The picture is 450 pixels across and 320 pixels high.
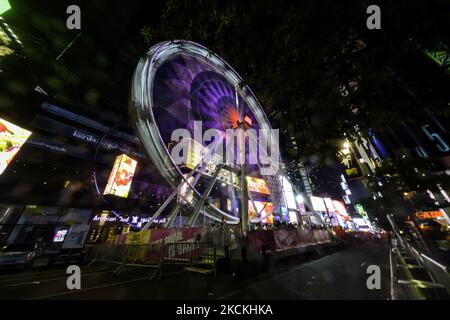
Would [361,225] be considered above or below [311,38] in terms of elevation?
above

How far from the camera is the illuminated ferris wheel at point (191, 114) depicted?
9648 mm

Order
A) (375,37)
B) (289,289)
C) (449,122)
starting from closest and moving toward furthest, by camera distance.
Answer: (375,37)
(289,289)
(449,122)

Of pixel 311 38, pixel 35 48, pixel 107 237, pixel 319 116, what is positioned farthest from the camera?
pixel 107 237

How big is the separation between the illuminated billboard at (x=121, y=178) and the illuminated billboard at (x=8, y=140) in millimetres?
7572

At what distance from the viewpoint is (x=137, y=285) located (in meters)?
Result: 5.39

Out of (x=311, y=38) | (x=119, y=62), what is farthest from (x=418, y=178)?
(x=119, y=62)

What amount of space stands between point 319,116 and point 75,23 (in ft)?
31.4

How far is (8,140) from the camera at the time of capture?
34.4 feet

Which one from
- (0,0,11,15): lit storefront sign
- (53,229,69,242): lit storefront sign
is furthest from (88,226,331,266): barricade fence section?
(0,0,11,15): lit storefront sign

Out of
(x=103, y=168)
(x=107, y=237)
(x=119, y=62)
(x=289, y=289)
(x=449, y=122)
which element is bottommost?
(x=289, y=289)

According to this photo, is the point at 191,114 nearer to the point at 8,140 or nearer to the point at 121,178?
the point at 121,178

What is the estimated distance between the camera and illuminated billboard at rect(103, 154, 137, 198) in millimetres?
17553

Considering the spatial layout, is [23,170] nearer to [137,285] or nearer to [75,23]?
[75,23]

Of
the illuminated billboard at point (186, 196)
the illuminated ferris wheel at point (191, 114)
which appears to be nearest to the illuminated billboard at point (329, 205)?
the illuminated ferris wheel at point (191, 114)
